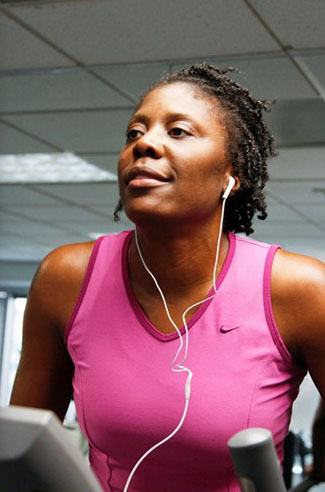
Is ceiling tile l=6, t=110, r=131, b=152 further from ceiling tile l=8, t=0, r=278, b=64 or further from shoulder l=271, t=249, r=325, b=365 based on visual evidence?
shoulder l=271, t=249, r=325, b=365

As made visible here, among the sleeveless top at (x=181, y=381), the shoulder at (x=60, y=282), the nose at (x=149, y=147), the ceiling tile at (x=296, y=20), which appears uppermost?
the ceiling tile at (x=296, y=20)

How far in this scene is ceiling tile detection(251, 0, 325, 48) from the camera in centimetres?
231

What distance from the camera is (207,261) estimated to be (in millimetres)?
1115

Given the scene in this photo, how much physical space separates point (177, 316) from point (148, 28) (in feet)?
5.59

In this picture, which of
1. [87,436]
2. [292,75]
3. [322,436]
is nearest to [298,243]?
[292,75]

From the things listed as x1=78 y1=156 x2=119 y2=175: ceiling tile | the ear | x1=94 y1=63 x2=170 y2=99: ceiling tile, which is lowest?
the ear

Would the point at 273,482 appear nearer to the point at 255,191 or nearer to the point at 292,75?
the point at 255,191

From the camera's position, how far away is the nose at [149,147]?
987 mm

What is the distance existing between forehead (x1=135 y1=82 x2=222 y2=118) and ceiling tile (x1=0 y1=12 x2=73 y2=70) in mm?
1638

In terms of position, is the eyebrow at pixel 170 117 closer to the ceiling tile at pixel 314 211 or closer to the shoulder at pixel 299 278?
the shoulder at pixel 299 278

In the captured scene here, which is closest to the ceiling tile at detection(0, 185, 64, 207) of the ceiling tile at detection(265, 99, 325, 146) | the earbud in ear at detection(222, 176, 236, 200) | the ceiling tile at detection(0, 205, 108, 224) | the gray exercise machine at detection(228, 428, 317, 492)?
the ceiling tile at detection(0, 205, 108, 224)

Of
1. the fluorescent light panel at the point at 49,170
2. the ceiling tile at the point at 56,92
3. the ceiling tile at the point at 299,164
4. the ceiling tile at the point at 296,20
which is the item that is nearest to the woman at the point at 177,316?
the ceiling tile at the point at 296,20

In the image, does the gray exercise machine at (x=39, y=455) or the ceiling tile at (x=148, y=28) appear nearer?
the gray exercise machine at (x=39, y=455)

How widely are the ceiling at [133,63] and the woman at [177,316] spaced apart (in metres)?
0.44
